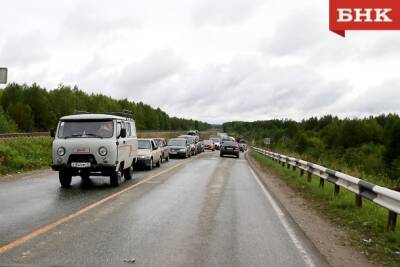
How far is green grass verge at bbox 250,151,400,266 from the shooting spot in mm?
6889

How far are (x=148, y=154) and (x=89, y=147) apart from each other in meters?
10.1

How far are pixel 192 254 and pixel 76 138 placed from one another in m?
8.81

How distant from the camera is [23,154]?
2534cm

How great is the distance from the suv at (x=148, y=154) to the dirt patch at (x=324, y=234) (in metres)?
11.2

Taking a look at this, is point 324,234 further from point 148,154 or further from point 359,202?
point 148,154

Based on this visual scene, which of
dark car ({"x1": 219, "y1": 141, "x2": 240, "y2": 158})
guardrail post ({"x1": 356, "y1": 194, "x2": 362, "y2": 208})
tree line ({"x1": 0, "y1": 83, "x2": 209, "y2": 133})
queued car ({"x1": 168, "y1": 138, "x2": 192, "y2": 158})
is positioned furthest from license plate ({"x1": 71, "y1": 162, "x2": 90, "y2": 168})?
tree line ({"x1": 0, "y1": 83, "x2": 209, "y2": 133})

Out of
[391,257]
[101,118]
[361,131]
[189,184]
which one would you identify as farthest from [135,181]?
[361,131]

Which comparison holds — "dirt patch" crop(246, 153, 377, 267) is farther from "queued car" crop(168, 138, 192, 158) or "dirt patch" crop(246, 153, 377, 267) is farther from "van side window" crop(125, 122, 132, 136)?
"queued car" crop(168, 138, 192, 158)

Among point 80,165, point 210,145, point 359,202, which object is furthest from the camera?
point 210,145

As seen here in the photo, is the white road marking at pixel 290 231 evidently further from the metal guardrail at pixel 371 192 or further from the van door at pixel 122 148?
the van door at pixel 122 148

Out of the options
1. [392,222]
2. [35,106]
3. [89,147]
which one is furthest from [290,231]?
[35,106]

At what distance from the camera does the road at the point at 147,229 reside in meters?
6.06

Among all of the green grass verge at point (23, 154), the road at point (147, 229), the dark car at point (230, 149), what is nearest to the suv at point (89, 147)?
the road at point (147, 229)

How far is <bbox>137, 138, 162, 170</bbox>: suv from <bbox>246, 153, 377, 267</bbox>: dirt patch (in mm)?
11229
